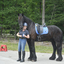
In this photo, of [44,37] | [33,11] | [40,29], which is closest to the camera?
[40,29]

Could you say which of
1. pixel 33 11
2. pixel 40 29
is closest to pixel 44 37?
pixel 40 29

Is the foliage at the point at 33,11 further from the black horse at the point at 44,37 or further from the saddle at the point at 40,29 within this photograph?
the saddle at the point at 40,29

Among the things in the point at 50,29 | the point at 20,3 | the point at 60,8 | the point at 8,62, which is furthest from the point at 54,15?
the point at 8,62

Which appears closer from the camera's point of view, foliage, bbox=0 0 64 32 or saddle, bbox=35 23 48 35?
saddle, bbox=35 23 48 35

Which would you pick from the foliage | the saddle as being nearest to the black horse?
the saddle

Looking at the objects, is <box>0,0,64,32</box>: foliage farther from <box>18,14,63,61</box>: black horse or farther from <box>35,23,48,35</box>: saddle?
<box>35,23,48,35</box>: saddle

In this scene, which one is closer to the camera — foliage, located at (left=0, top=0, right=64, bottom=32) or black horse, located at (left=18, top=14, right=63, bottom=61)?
black horse, located at (left=18, top=14, right=63, bottom=61)

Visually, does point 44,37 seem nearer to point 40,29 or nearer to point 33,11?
point 40,29

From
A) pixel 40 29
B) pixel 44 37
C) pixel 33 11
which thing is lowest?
pixel 44 37

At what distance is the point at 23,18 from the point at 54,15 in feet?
35.3

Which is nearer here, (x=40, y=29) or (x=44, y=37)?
(x=40, y=29)

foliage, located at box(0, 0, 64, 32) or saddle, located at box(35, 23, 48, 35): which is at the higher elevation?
foliage, located at box(0, 0, 64, 32)

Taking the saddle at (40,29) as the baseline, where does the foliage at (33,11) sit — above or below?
above

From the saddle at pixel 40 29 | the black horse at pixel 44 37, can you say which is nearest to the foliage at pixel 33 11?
the black horse at pixel 44 37
